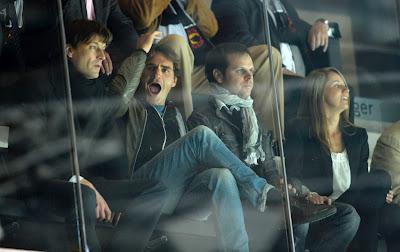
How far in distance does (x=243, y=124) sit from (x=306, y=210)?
2.14 ft

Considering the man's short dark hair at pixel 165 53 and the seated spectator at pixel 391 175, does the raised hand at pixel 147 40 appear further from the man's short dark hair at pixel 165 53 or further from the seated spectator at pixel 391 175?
the seated spectator at pixel 391 175

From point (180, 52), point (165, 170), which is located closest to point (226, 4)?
point (180, 52)

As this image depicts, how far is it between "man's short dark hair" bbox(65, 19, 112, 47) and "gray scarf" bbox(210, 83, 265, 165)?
73 cm

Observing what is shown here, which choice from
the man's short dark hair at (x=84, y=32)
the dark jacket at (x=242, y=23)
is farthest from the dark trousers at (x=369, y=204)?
the man's short dark hair at (x=84, y=32)

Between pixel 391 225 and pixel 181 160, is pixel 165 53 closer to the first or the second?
pixel 181 160

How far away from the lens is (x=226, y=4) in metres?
6.29

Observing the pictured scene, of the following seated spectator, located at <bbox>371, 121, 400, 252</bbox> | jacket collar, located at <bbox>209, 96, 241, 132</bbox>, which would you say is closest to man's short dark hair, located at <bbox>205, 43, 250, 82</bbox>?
jacket collar, located at <bbox>209, 96, 241, 132</bbox>

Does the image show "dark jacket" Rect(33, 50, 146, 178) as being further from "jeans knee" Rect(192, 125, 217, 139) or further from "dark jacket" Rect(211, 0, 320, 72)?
"dark jacket" Rect(211, 0, 320, 72)

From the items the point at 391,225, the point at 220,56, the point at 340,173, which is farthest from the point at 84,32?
the point at 391,225

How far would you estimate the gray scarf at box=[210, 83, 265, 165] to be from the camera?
19.9 ft

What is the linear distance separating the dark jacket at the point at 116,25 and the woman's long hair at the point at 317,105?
1.18m

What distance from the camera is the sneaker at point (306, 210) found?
6.05m

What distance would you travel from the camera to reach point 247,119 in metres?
6.12

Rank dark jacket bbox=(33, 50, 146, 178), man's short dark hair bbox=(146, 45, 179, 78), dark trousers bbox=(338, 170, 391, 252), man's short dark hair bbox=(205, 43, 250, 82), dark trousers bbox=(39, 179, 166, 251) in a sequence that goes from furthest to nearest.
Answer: dark trousers bbox=(338, 170, 391, 252), man's short dark hair bbox=(205, 43, 250, 82), man's short dark hair bbox=(146, 45, 179, 78), dark jacket bbox=(33, 50, 146, 178), dark trousers bbox=(39, 179, 166, 251)
